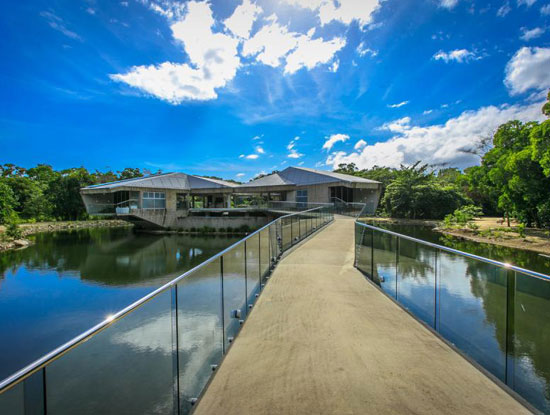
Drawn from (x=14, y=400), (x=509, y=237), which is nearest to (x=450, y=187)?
(x=509, y=237)

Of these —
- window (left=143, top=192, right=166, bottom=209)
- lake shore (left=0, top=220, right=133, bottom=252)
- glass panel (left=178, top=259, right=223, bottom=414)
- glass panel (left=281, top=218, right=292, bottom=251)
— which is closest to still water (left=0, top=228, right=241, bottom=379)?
glass panel (left=178, top=259, right=223, bottom=414)

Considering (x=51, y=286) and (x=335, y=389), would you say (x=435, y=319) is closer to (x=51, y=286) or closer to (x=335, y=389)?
(x=335, y=389)

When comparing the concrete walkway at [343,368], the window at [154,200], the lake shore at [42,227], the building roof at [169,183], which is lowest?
the lake shore at [42,227]

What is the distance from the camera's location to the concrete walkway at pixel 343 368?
2590 millimetres

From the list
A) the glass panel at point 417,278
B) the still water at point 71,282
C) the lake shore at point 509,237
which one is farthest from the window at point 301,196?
the glass panel at point 417,278

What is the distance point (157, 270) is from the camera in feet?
59.6

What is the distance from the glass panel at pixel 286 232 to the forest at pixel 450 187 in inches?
636

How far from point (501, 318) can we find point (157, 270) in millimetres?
18236

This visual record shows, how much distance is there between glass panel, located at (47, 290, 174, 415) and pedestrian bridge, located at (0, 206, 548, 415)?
0.01m

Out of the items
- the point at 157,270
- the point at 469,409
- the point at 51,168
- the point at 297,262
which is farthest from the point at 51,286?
the point at 51,168

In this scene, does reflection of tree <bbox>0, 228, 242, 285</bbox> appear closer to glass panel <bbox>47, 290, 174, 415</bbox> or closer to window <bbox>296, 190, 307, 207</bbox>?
window <bbox>296, 190, 307, 207</bbox>

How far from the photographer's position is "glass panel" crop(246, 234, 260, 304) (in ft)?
17.4

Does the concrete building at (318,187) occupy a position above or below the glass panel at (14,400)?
above

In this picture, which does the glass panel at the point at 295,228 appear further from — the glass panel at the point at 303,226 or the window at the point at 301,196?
the window at the point at 301,196
